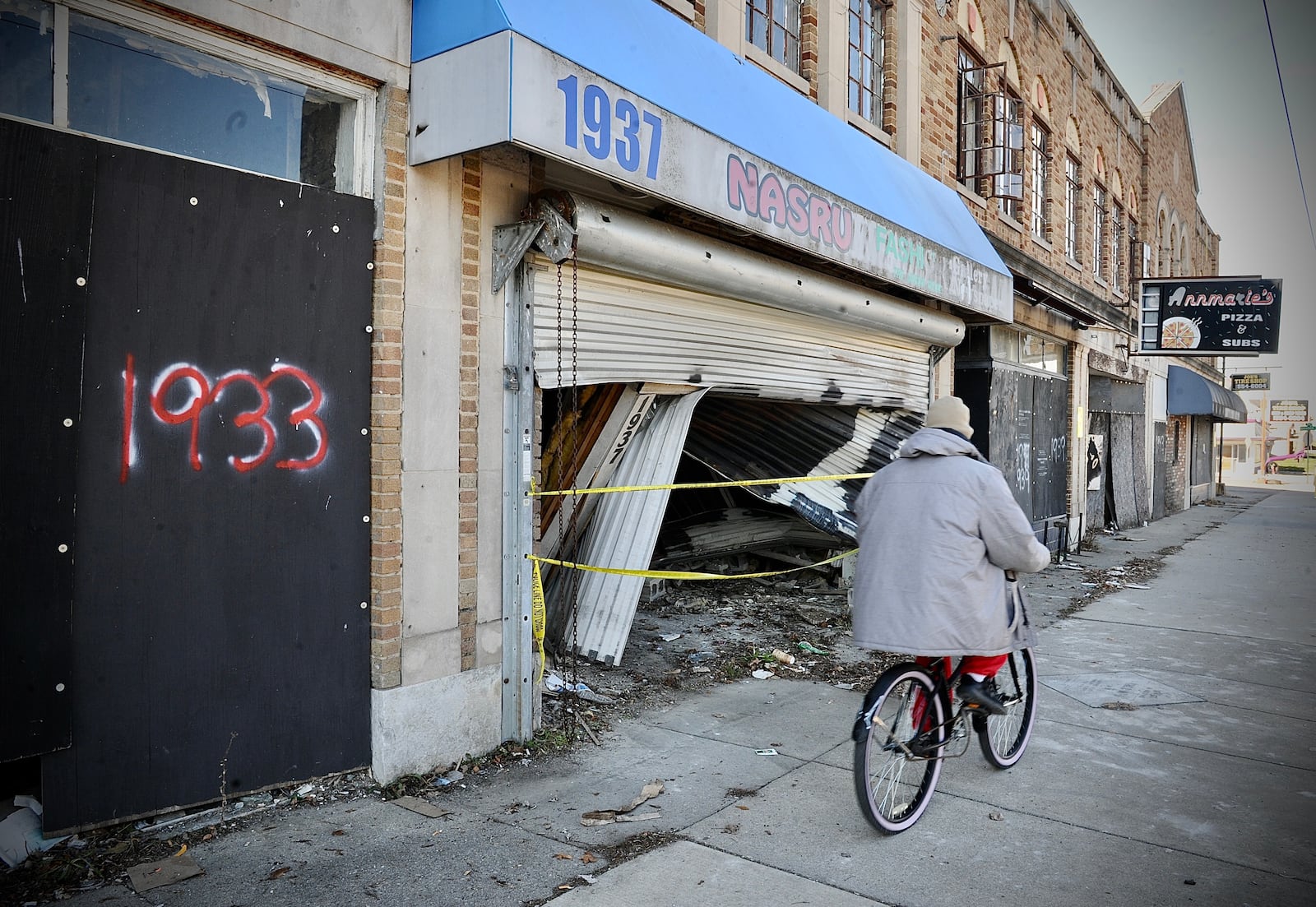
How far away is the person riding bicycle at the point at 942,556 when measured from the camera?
155 inches

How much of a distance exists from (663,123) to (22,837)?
4.43 metres

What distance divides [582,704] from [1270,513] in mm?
26270

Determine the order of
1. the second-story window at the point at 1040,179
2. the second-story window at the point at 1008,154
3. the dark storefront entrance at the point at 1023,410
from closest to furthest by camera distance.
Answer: the dark storefront entrance at the point at 1023,410
the second-story window at the point at 1008,154
the second-story window at the point at 1040,179

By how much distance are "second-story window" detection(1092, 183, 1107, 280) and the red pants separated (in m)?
15.8

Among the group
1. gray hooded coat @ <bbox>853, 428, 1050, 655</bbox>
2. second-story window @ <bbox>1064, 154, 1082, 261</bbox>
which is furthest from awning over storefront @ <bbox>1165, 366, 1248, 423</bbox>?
gray hooded coat @ <bbox>853, 428, 1050, 655</bbox>

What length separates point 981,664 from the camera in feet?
13.8

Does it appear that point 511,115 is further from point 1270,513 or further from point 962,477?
point 1270,513

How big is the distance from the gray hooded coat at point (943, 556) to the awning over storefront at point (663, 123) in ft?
7.24

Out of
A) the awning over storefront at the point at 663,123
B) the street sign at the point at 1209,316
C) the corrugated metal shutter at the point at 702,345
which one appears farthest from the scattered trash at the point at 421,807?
the street sign at the point at 1209,316

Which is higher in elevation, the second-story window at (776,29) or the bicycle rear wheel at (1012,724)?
the second-story window at (776,29)

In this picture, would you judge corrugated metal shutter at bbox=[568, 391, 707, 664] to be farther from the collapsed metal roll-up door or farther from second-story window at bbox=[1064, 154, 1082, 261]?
second-story window at bbox=[1064, 154, 1082, 261]

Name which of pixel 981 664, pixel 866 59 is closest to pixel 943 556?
pixel 981 664

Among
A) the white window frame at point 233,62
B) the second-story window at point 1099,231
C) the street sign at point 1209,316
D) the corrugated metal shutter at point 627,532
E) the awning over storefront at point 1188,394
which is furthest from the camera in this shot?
the awning over storefront at point 1188,394

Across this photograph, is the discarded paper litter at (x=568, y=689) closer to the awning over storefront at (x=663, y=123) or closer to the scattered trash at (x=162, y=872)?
the scattered trash at (x=162, y=872)
